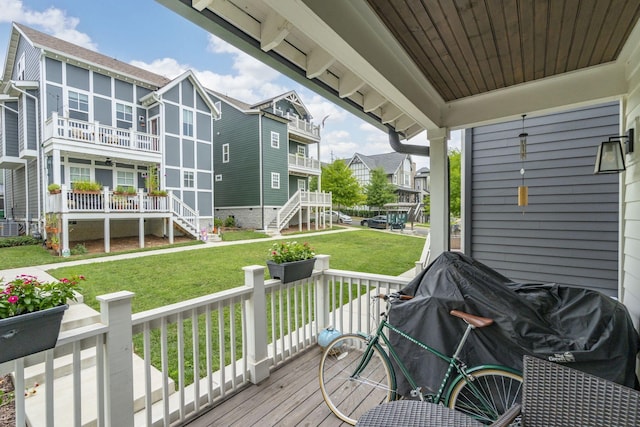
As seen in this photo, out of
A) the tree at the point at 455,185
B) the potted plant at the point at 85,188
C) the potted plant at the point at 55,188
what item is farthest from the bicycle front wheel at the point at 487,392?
the potted plant at the point at 55,188

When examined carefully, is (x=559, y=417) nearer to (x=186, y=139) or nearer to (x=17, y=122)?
(x=186, y=139)

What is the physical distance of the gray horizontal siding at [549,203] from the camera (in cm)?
334

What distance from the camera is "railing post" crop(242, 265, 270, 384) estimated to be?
7.86ft

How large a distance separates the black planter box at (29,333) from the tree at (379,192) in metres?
17.6

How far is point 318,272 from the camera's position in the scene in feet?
10.1

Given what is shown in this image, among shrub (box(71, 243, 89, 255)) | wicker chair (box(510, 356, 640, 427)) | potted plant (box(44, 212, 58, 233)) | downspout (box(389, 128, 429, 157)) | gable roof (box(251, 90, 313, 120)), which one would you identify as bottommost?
shrub (box(71, 243, 89, 255))

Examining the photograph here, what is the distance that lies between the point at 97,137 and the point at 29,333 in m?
9.69

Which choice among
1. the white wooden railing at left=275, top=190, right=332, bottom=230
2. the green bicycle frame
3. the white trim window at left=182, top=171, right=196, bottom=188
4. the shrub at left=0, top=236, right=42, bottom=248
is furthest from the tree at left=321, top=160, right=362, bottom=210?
the green bicycle frame

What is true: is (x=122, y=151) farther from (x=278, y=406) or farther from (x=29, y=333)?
(x=278, y=406)

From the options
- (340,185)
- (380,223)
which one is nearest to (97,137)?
(340,185)

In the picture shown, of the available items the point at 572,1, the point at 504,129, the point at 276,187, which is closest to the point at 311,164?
the point at 276,187

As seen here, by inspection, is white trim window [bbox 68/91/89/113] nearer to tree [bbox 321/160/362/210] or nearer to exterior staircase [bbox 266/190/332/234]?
exterior staircase [bbox 266/190/332/234]

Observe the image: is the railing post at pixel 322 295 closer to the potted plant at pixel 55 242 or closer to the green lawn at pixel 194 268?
the green lawn at pixel 194 268

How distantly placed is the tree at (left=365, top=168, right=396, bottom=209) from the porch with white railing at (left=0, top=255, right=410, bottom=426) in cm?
1569
